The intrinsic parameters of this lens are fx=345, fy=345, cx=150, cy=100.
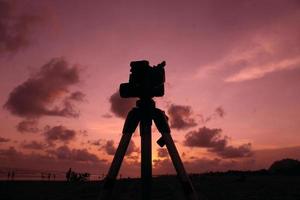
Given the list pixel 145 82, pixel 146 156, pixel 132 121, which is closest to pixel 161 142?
pixel 146 156

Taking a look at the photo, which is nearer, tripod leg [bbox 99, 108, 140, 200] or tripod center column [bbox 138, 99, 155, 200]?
tripod leg [bbox 99, 108, 140, 200]

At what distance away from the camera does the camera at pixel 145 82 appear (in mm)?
6031

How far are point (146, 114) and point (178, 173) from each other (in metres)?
1.23

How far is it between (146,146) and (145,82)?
1131mm

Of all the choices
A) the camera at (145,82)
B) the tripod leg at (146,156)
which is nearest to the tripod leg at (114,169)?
the tripod leg at (146,156)

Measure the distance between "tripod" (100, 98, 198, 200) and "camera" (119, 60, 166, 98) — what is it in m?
0.17

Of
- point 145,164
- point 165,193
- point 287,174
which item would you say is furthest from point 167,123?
point 287,174

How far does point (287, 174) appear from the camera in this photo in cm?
4909

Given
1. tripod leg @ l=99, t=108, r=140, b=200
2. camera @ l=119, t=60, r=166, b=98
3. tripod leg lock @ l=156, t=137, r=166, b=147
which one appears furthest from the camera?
camera @ l=119, t=60, r=166, b=98

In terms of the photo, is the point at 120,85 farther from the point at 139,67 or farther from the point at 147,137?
the point at 147,137

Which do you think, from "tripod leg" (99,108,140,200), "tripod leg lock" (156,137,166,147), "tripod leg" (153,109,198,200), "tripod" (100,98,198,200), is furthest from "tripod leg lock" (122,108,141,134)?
"tripod leg lock" (156,137,166,147)

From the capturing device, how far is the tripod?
550 centimetres

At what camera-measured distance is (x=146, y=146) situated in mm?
6105

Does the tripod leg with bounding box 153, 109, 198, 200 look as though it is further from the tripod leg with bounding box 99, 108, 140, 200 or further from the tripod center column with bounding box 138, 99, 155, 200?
the tripod leg with bounding box 99, 108, 140, 200
